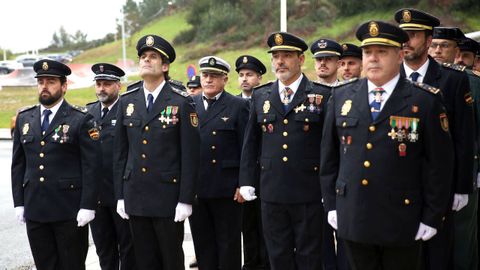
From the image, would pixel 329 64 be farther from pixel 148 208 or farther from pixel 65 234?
pixel 65 234

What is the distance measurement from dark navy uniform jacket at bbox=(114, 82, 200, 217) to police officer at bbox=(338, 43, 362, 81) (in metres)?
2.14

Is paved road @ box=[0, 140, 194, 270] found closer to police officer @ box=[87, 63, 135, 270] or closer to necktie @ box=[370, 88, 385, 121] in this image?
police officer @ box=[87, 63, 135, 270]

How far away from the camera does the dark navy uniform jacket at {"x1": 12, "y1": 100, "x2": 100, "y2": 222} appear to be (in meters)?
4.77

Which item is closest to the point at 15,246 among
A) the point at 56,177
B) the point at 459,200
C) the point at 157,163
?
the point at 56,177

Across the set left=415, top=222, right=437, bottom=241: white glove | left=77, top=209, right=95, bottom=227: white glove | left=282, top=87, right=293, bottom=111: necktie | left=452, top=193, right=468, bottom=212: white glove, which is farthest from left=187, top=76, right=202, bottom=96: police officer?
left=415, top=222, right=437, bottom=241: white glove

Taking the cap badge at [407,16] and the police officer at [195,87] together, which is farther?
the police officer at [195,87]

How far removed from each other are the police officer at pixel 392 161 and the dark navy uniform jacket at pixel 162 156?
1467 mm

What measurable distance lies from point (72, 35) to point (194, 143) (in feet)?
331

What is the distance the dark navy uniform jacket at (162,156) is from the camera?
463 centimetres

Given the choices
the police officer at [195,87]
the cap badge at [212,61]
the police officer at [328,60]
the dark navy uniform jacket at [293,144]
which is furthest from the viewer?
the police officer at [195,87]

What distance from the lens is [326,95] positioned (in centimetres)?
481

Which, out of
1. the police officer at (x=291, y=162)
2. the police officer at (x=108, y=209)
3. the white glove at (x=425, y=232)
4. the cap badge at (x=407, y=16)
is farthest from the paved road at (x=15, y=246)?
the cap badge at (x=407, y=16)

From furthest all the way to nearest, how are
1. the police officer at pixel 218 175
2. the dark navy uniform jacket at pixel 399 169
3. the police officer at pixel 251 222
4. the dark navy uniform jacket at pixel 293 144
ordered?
1. the police officer at pixel 251 222
2. the police officer at pixel 218 175
3. the dark navy uniform jacket at pixel 293 144
4. the dark navy uniform jacket at pixel 399 169

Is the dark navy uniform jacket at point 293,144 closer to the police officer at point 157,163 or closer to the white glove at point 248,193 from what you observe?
the white glove at point 248,193
